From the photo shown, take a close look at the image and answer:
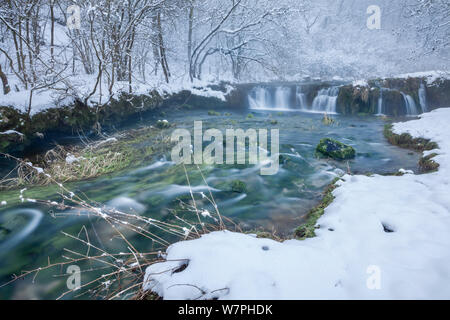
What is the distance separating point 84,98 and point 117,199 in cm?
553

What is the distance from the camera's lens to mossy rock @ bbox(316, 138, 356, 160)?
227 inches

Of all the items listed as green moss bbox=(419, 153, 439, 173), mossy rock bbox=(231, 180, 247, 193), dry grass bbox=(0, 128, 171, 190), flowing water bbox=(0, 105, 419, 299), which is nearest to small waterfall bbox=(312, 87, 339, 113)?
flowing water bbox=(0, 105, 419, 299)

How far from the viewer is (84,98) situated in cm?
772

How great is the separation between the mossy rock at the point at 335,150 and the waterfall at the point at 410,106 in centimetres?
907

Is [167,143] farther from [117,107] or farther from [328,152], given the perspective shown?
[328,152]

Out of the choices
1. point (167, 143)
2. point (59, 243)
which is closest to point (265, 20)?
point (167, 143)

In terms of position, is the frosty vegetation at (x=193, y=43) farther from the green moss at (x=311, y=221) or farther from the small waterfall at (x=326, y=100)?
the green moss at (x=311, y=221)

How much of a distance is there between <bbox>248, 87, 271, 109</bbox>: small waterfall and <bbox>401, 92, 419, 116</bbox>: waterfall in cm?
812

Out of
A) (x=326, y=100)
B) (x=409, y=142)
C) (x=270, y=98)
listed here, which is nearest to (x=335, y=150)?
(x=409, y=142)

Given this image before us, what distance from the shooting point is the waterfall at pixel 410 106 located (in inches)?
470

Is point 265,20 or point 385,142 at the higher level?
point 265,20

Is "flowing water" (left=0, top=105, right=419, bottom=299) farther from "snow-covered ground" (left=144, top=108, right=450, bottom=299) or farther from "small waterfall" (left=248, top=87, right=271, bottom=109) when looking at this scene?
"small waterfall" (left=248, top=87, right=271, bottom=109)

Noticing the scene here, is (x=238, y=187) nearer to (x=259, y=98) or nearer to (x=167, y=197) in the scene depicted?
(x=167, y=197)

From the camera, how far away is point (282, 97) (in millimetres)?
16391
